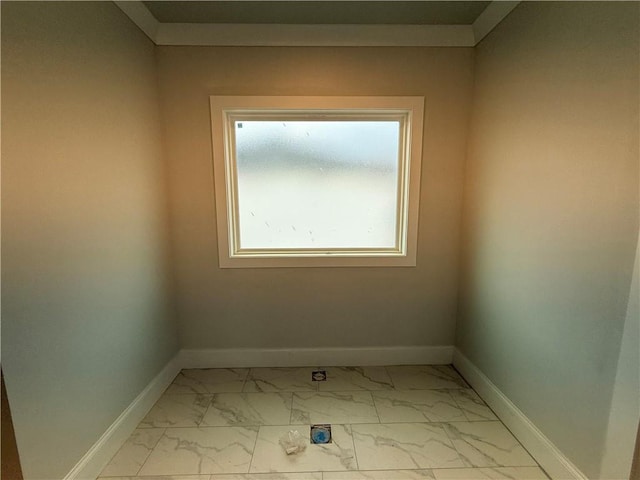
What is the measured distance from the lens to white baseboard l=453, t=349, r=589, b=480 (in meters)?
1.23

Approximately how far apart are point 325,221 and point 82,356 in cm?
154

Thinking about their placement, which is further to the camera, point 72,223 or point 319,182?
point 319,182

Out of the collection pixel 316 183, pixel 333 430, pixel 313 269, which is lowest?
pixel 333 430

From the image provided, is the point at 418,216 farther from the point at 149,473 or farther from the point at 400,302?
the point at 149,473

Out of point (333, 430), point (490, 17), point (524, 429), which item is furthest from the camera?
point (490, 17)

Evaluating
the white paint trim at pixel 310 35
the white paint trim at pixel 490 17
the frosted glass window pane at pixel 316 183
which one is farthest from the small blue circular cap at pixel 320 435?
the white paint trim at pixel 490 17

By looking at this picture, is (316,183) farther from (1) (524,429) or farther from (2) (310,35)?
(1) (524,429)

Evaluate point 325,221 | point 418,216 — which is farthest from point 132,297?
point 418,216

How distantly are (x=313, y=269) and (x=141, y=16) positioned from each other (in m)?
1.84

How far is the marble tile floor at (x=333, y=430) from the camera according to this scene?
4.36ft

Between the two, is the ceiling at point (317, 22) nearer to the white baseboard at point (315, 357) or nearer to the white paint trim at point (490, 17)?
the white paint trim at point (490, 17)

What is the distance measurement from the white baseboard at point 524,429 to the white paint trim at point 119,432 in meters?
2.05

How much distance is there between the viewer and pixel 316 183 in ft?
6.88

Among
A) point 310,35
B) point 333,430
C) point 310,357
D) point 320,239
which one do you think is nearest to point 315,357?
point 310,357
